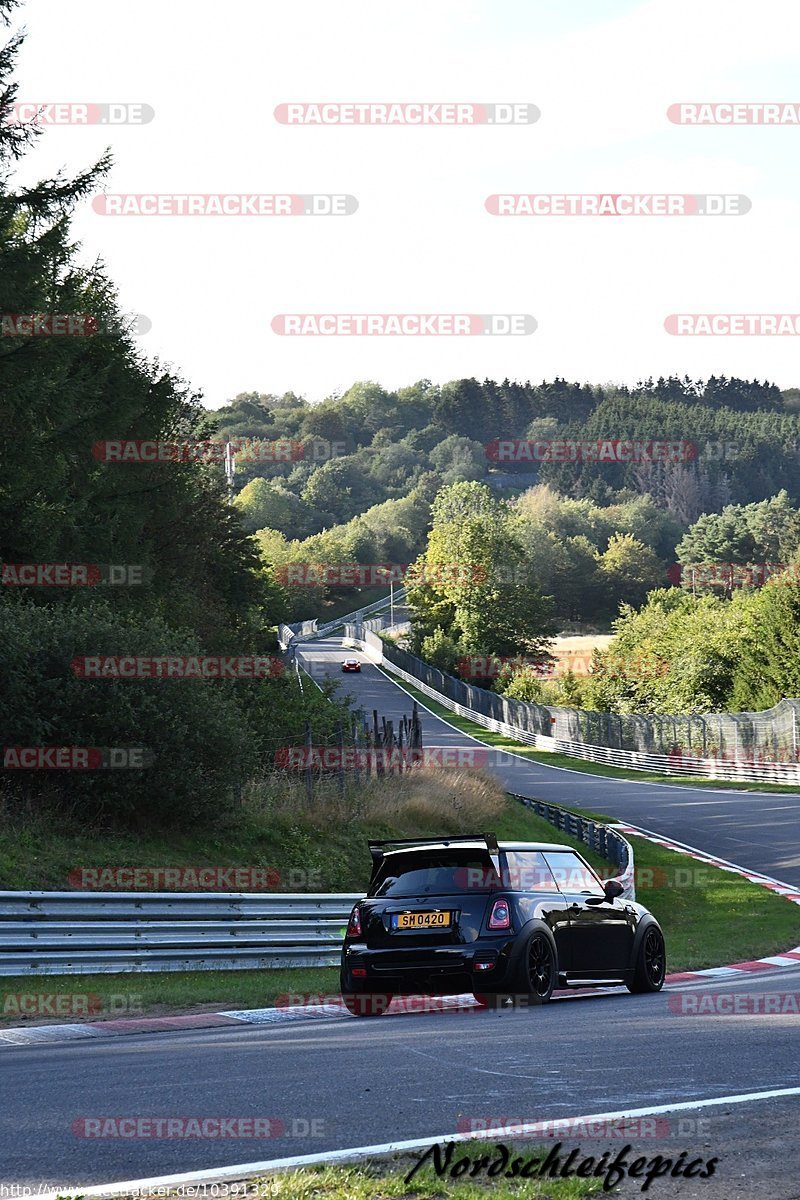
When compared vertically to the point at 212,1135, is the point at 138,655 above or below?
above

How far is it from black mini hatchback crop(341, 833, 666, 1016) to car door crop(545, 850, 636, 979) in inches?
0.5

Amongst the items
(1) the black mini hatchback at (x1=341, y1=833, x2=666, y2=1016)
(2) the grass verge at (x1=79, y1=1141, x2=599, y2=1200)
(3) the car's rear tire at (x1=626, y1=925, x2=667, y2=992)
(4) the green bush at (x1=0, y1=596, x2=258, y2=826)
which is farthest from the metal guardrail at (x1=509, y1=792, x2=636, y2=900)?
(2) the grass verge at (x1=79, y1=1141, x2=599, y2=1200)

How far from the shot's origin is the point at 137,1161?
236 inches

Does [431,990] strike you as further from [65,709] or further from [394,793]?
[394,793]

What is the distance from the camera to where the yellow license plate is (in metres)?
12.0

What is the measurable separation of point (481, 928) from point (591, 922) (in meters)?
1.41

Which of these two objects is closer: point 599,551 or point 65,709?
point 65,709

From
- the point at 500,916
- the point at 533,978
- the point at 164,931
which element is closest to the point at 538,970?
the point at 533,978

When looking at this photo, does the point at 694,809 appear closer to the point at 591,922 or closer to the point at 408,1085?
the point at 591,922

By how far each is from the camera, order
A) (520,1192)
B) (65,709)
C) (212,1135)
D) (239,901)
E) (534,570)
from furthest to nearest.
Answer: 1. (534,570)
2. (65,709)
3. (239,901)
4. (212,1135)
5. (520,1192)

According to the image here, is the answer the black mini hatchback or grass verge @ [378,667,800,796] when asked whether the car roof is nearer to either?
the black mini hatchback

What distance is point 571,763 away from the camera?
2736 inches

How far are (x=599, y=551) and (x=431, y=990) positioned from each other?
17268 centimetres

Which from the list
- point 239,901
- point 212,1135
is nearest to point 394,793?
point 239,901
